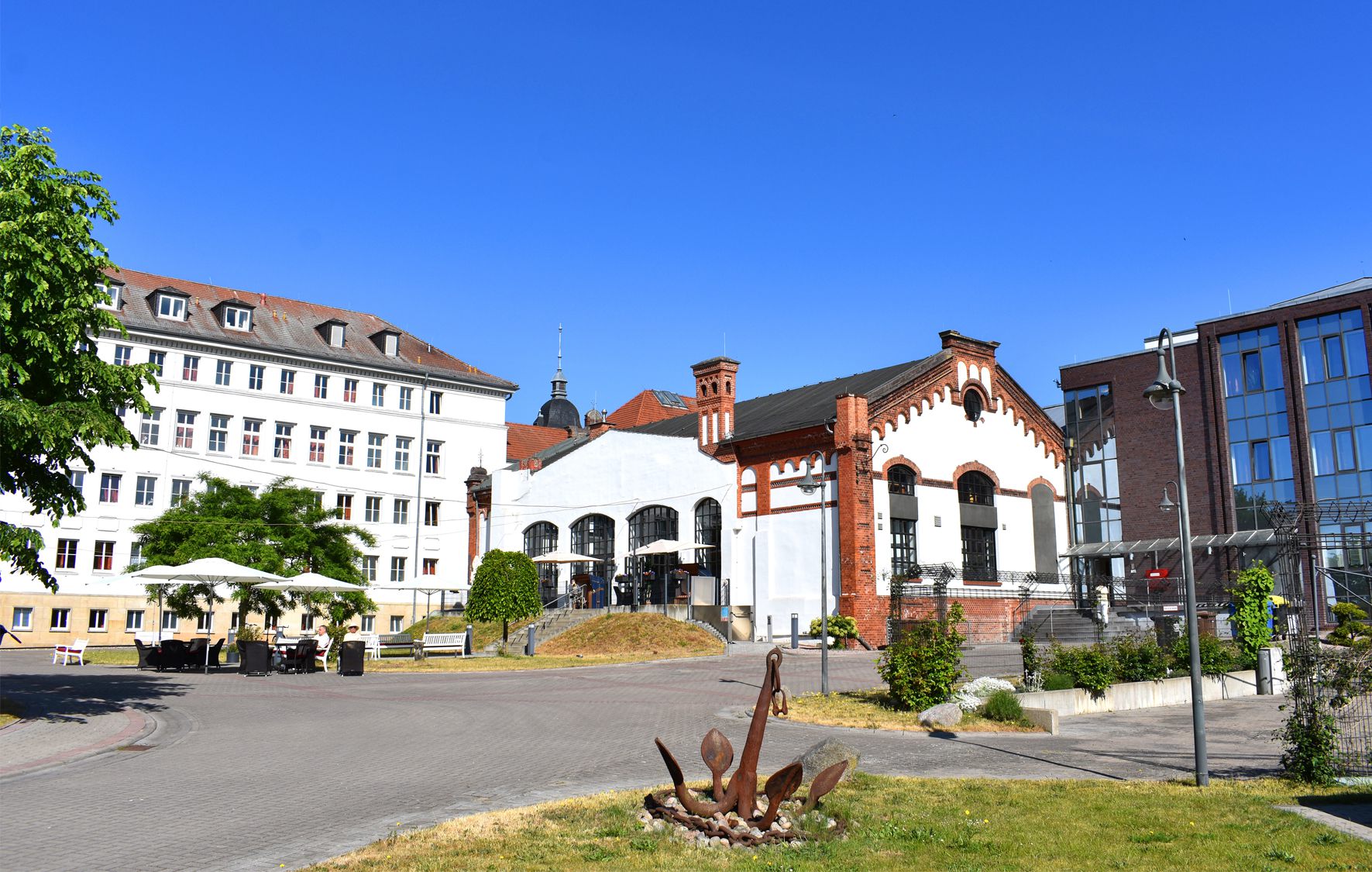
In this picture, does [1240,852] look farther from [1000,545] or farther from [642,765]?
[1000,545]

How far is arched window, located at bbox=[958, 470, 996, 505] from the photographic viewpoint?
41.6 m

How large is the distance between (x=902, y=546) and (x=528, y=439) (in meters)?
41.9

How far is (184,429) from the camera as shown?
51312mm

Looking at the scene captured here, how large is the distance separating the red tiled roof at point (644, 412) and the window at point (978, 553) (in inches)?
1005

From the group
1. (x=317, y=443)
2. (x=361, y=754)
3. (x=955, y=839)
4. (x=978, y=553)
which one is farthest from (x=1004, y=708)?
(x=317, y=443)

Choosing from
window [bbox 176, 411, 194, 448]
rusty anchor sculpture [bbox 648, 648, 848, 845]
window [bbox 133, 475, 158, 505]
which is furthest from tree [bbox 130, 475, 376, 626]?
rusty anchor sculpture [bbox 648, 648, 848, 845]

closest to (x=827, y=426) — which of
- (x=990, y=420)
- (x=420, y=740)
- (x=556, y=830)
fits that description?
(x=990, y=420)

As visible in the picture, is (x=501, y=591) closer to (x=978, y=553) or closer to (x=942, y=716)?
(x=978, y=553)

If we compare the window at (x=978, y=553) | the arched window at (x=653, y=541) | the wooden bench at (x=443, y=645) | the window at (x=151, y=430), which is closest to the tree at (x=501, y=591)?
the wooden bench at (x=443, y=645)

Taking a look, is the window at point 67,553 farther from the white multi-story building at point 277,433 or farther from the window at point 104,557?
the window at point 104,557

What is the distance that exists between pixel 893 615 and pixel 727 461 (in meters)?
9.18

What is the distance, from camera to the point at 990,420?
142 feet

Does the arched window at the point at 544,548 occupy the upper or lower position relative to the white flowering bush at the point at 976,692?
upper

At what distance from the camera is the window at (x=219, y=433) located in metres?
52.1
